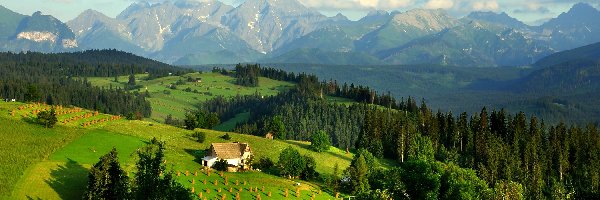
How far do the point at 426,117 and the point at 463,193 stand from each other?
112347 millimetres

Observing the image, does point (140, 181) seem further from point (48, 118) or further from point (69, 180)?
point (48, 118)

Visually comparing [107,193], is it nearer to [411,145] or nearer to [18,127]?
[18,127]

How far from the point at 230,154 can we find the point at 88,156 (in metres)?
26.3

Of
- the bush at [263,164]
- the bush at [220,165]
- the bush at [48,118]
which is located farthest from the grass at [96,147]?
the bush at [263,164]

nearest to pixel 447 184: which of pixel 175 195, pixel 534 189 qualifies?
pixel 175 195

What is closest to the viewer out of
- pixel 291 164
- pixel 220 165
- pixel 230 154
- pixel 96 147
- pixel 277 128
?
pixel 220 165

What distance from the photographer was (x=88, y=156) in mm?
103562

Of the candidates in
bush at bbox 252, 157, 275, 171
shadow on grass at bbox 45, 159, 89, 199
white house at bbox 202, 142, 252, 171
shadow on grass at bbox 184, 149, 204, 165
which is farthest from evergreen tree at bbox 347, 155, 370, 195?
shadow on grass at bbox 45, 159, 89, 199

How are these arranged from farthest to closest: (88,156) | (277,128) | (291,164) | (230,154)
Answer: (277,128) → (230,154) → (291,164) → (88,156)

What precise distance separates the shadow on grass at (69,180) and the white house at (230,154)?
2376 cm

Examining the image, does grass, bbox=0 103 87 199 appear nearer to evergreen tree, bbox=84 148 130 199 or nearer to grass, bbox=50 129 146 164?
grass, bbox=50 129 146 164

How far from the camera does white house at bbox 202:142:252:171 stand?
11131 cm

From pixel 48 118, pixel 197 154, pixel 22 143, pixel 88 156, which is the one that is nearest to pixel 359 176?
pixel 197 154

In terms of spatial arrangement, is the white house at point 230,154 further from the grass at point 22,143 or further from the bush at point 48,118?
the bush at point 48,118
